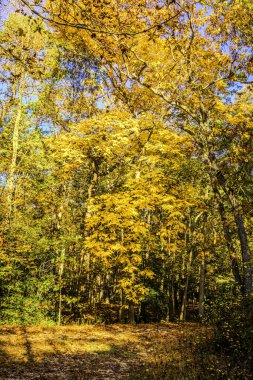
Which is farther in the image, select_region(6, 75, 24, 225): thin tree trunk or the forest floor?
select_region(6, 75, 24, 225): thin tree trunk

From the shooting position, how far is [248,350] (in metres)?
6.32

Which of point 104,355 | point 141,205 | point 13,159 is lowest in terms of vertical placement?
point 104,355

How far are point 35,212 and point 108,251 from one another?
8.26m

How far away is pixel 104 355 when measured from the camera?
823 centimetres

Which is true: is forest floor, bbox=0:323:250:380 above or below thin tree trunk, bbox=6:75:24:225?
below

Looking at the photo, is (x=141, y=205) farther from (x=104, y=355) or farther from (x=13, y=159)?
(x=13, y=159)

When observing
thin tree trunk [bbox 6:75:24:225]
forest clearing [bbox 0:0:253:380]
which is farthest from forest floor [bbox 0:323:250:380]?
thin tree trunk [bbox 6:75:24:225]

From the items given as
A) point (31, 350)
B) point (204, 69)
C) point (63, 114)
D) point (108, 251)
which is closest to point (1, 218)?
point (108, 251)

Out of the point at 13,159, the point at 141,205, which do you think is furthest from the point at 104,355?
the point at 13,159

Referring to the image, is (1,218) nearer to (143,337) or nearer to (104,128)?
(104,128)

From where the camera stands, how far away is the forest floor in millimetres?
6613

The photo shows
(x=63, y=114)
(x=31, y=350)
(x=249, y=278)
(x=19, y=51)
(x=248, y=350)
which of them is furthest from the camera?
(x=63, y=114)

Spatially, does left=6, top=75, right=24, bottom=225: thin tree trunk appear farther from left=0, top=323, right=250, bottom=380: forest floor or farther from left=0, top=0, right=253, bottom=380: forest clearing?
left=0, top=323, right=250, bottom=380: forest floor

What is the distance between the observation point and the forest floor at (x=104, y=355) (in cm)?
661
